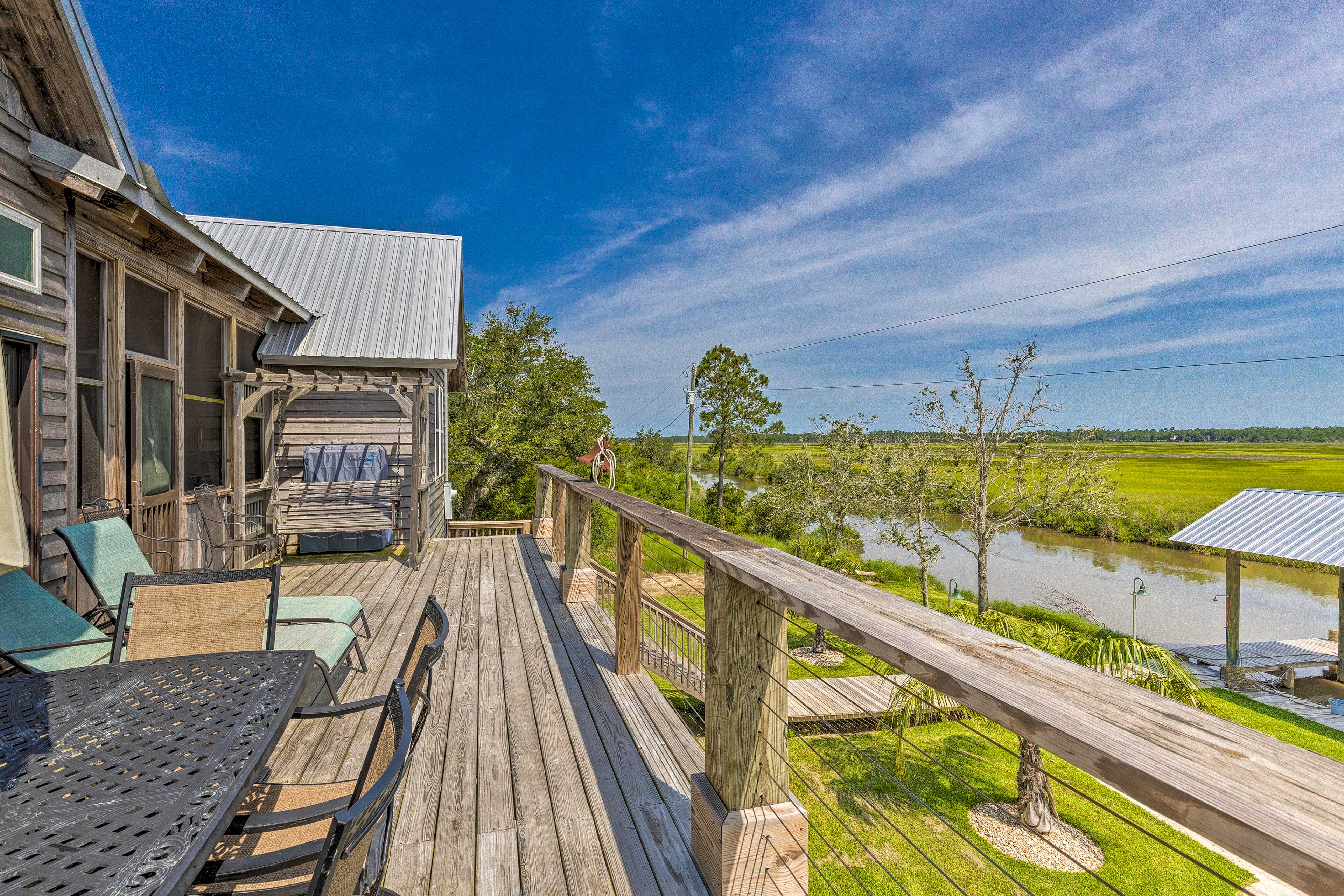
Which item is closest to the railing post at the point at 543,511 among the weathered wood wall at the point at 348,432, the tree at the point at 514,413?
the weathered wood wall at the point at 348,432

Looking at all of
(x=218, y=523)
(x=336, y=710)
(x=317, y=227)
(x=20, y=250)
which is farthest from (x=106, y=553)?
(x=317, y=227)

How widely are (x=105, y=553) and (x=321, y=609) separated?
4.09 ft

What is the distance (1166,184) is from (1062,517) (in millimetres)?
26088

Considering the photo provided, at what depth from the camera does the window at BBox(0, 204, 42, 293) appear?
301cm

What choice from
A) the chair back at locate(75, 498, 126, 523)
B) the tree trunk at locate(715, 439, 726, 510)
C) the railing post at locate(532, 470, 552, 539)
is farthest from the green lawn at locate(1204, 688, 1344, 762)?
the tree trunk at locate(715, 439, 726, 510)

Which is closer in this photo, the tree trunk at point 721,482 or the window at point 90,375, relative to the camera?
the window at point 90,375

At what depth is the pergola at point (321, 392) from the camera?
19.4ft

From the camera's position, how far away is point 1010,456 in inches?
691

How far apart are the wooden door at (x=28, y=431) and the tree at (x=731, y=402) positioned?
25554mm

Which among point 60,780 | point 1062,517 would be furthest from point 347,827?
point 1062,517

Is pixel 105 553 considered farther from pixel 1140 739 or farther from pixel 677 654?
pixel 677 654

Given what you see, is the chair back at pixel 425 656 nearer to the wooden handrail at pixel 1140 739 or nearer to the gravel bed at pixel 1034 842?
the wooden handrail at pixel 1140 739

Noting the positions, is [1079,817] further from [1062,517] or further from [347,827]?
[1062,517]

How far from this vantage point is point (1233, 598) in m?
10.2
